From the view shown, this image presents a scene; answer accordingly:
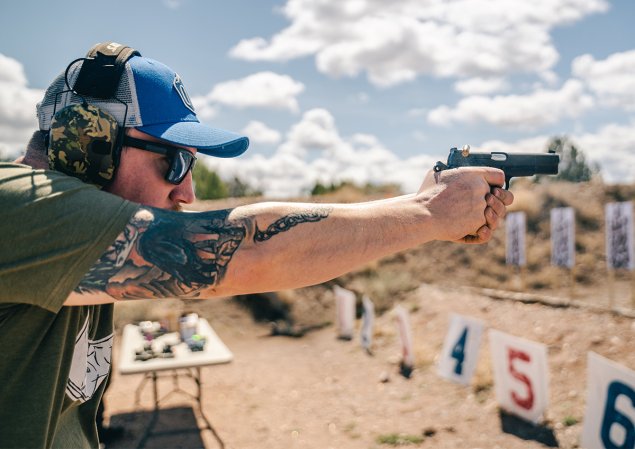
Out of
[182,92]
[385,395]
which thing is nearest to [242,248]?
[182,92]

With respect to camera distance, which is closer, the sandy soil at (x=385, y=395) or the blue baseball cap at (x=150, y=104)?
the blue baseball cap at (x=150, y=104)

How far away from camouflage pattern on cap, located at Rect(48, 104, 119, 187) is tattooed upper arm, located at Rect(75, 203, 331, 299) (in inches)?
12.3

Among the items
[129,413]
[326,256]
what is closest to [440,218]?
[326,256]

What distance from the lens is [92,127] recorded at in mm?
1251

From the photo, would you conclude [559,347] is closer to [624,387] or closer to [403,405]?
[403,405]

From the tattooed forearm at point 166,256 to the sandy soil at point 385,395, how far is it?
480 cm

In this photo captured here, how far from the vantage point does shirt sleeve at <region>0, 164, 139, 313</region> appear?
92 centimetres

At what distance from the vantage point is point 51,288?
0.96m

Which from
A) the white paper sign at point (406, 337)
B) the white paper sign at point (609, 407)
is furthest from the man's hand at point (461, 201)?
the white paper sign at point (406, 337)

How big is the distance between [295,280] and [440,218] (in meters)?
0.44

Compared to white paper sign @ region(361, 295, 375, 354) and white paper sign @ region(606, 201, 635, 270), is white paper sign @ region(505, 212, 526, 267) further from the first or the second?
white paper sign @ region(361, 295, 375, 354)

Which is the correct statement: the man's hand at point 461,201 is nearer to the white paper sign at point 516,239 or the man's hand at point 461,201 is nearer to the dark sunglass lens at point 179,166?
the dark sunglass lens at point 179,166

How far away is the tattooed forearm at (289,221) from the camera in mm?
1099

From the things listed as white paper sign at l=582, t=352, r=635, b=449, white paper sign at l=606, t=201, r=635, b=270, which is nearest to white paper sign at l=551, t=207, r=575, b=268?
white paper sign at l=606, t=201, r=635, b=270
